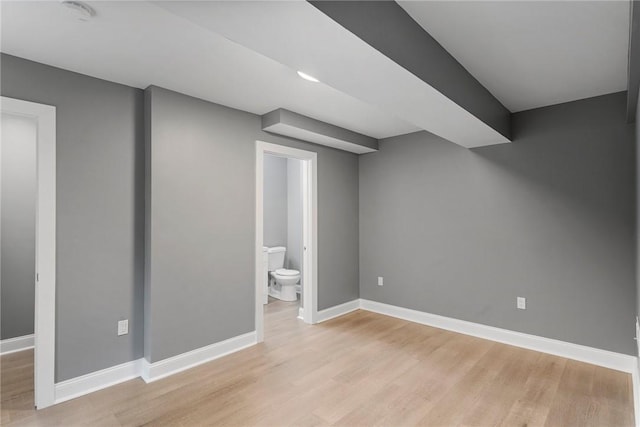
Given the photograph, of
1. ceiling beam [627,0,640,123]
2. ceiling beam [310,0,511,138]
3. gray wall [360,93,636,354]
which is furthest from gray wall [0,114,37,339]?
ceiling beam [627,0,640,123]

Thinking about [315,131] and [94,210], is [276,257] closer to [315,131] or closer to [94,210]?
[315,131]

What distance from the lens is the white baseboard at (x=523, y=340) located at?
9.26ft

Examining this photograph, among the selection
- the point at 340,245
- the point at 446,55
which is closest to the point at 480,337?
the point at 340,245

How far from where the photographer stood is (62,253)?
2365 millimetres

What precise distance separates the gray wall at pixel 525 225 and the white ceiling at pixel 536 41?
20.3 inches

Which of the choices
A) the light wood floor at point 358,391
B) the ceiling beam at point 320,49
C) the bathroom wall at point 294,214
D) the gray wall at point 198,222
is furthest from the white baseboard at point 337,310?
the ceiling beam at point 320,49

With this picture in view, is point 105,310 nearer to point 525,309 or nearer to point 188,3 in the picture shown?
point 188,3

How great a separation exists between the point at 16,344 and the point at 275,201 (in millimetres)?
3705

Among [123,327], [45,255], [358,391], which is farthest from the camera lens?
[123,327]

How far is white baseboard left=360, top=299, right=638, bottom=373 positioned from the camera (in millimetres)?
2822

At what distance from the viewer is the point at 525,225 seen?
130 inches

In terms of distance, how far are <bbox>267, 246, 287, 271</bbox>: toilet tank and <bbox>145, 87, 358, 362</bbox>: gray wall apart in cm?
203

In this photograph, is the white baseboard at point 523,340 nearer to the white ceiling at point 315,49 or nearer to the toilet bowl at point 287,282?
the toilet bowl at point 287,282

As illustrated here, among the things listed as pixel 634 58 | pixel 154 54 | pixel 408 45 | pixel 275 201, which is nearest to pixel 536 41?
pixel 634 58
